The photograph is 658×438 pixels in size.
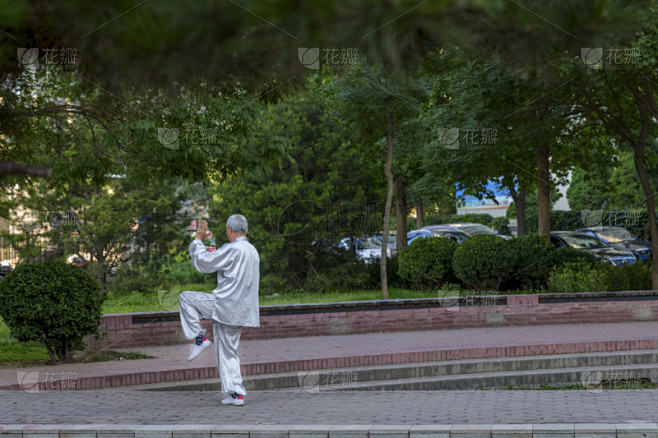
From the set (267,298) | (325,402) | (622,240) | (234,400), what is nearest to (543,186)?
(267,298)

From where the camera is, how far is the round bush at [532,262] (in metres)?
14.6

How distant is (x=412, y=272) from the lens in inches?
647

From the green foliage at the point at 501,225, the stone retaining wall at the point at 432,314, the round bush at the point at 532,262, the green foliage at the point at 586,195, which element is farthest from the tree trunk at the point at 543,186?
the green foliage at the point at 501,225

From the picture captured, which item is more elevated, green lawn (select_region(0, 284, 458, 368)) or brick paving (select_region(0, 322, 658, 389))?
green lawn (select_region(0, 284, 458, 368))

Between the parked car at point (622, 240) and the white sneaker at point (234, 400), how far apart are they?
1683cm

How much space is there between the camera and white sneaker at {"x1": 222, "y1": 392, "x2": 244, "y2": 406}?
670 centimetres

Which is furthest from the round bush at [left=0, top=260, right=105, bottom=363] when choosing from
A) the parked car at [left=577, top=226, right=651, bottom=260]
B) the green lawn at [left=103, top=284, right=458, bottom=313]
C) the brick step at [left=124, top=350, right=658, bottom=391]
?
the parked car at [left=577, top=226, right=651, bottom=260]

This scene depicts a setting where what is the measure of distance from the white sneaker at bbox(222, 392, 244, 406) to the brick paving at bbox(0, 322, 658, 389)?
152 cm

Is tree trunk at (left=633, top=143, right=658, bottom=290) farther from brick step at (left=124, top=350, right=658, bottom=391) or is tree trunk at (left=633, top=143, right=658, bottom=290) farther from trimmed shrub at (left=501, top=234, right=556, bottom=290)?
brick step at (left=124, top=350, right=658, bottom=391)

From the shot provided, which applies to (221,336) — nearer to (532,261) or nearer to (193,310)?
(193,310)

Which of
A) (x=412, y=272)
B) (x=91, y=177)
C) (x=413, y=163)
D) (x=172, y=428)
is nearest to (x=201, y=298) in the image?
(x=172, y=428)

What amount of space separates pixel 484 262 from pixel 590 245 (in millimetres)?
8869

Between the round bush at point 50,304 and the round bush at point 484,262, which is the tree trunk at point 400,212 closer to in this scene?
the round bush at point 484,262

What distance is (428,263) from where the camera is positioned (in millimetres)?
16219
